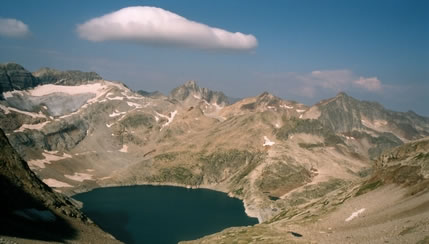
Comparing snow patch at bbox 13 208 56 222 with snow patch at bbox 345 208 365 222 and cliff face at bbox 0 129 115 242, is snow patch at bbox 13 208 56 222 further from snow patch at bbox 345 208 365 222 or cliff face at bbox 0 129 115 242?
snow patch at bbox 345 208 365 222

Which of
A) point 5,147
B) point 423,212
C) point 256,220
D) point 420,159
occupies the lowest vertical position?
point 256,220

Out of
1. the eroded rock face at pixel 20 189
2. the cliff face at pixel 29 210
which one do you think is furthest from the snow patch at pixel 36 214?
the eroded rock face at pixel 20 189

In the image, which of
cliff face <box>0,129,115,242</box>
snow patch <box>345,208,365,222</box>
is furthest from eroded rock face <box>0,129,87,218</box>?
snow patch <box>345,208,365,222</box>

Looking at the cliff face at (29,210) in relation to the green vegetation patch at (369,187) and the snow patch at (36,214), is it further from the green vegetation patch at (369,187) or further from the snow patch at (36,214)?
the green vegetation patch at (369,187)

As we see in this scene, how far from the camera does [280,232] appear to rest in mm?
98250

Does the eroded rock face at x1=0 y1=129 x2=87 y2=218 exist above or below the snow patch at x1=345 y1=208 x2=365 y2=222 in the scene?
above

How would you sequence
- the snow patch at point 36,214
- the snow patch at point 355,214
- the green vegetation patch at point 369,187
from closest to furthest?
1. the snow patch at point 36,214
2. the snow patch at point 355,214
3. the green vegetation patch at point 369,187

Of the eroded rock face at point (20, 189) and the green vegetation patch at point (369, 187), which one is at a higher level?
the eroded rock face at point (20, 189)

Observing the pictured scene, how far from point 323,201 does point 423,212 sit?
53695mm

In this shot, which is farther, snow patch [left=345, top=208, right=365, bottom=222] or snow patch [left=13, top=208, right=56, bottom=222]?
snow patch [left=345, top=208, right=365, bottom=222]

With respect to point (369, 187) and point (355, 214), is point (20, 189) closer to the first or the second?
point (355, 214)

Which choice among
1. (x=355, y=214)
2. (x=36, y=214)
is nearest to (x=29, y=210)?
(x=36, y=214)

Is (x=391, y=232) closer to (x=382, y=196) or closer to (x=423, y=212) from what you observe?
(x=423, y=212)

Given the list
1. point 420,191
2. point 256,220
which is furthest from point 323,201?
point 256,220
